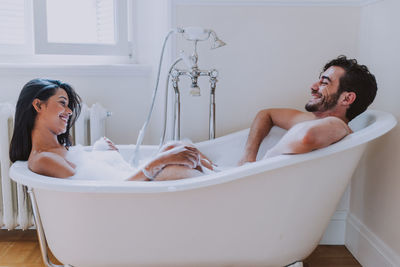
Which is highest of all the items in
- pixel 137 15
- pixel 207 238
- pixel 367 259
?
pixel 137 15

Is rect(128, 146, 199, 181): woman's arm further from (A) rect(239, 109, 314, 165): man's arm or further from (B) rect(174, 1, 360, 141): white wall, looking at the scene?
(B) rect(174, 1, 360, 141): white wall

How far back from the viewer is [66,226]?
1.43 meters

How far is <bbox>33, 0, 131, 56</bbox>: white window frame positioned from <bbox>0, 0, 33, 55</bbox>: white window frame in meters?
0.17

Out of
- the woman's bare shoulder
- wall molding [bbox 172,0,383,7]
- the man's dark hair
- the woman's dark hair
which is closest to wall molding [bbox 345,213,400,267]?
the man's dark hair

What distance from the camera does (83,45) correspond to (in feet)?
7.78

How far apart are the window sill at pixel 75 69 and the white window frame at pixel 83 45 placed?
Result: 119mm

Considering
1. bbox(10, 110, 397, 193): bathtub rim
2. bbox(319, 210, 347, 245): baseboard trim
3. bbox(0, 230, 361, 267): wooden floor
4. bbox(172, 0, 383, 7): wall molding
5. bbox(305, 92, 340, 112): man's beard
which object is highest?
bbox(172, 0, 383, 7): wall molding

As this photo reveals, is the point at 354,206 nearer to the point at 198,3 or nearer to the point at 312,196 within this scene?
the point at 312,196

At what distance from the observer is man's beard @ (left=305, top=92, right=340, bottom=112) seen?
173 cm

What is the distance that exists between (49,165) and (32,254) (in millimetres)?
789

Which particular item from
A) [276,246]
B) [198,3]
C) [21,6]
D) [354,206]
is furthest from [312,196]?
[21,6]

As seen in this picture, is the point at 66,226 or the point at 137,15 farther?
the point at 137,15

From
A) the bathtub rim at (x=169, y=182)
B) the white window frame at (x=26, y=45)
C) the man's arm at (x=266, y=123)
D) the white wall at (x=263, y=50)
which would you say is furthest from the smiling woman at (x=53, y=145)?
the white window frame at (x=26, y=45)

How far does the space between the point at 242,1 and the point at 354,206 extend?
1.21 metres
